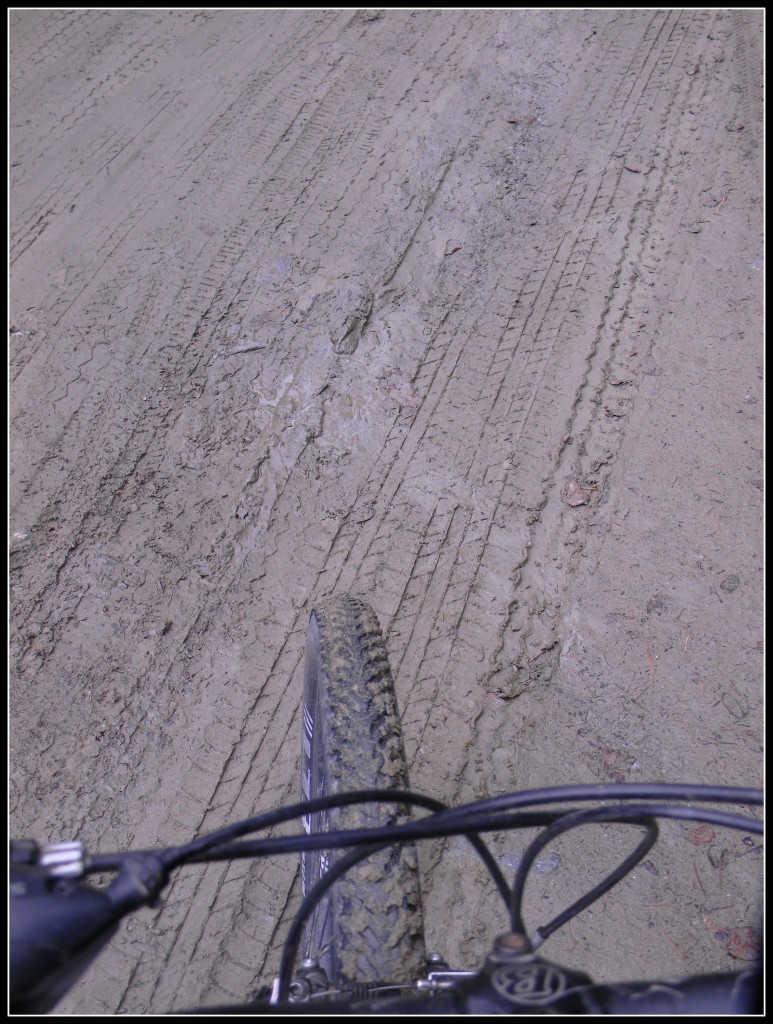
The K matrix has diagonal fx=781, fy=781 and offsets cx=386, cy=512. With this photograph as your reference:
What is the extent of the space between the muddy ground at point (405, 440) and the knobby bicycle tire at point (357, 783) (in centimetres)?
60

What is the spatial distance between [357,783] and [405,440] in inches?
79.9

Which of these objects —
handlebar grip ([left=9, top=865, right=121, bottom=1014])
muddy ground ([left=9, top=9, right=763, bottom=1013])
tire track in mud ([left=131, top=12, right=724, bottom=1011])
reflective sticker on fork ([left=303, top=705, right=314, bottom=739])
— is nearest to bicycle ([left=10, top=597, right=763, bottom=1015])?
handlebar grip ([left=9, top=865, right=121, bottom=1014])

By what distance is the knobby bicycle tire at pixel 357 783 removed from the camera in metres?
1.77

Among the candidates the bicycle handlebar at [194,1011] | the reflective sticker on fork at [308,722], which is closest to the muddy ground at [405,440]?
the reflective sticker on fork at [308,722]

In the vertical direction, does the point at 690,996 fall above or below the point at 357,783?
above

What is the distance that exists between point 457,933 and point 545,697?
915 millimetres

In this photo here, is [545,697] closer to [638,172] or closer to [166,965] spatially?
[166,965]

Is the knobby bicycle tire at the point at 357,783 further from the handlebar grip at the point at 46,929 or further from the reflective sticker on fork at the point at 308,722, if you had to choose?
the handlebar grip at the point at 46,929

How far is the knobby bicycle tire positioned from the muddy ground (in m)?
0.60

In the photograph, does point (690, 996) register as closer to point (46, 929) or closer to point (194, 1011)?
point (194, 1011)

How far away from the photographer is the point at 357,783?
1993 millimetres

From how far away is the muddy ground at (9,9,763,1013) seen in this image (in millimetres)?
2861

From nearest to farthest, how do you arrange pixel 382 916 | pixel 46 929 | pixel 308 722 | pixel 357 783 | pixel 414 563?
pixel 46 929 < pixel 382 916 < pixel 357 783 < pixel 308 722 < pixel 414 563

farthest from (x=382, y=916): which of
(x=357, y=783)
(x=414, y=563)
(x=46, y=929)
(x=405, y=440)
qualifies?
(x=405, y=440)
